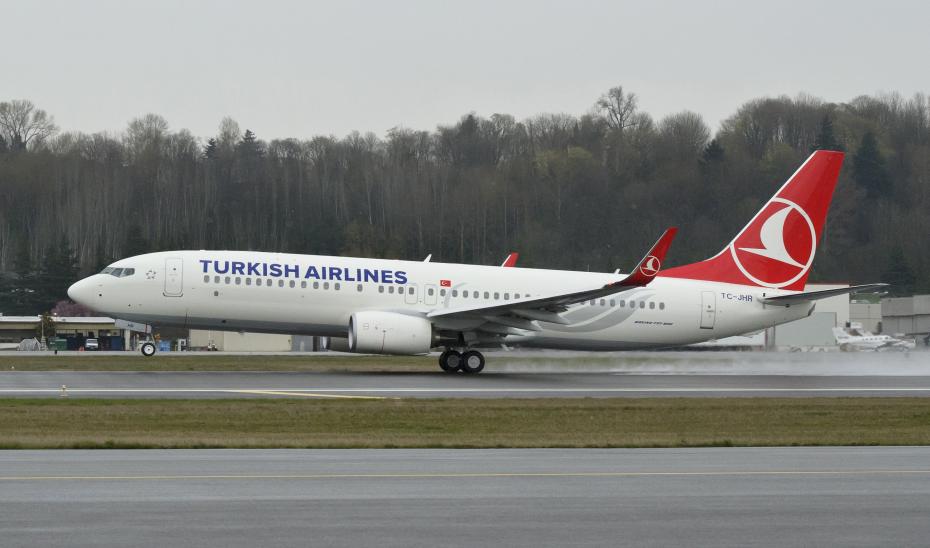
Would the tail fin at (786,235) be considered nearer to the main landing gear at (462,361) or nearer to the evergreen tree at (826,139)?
the main landing gear at (462,361)

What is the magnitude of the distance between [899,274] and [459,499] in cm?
7519

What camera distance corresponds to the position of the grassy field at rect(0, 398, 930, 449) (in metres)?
19.5

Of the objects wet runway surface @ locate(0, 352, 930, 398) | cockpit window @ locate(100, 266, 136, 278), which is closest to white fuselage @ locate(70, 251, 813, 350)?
cockpit window @ locate(100, 266, 136, 278)

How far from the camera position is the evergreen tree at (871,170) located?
322 ft

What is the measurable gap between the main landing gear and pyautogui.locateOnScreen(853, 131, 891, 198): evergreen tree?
68400 mm

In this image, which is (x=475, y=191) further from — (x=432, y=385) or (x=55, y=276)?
(x=432, y=385)

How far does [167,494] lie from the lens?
1253 cm

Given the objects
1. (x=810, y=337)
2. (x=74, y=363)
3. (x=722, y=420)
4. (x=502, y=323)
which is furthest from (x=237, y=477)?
(x=810, y=337)

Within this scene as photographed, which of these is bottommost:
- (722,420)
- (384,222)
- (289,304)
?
(722,420)

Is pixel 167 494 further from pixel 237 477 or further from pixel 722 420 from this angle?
pixel 722 420

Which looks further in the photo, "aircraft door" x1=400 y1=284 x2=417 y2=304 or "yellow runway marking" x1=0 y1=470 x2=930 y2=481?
"aircraft door" x1=400 y1=284 x2=417 y2=304

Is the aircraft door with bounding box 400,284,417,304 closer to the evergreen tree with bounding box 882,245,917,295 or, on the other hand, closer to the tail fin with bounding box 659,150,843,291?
the tail fin with bounding box 659,150,843,291

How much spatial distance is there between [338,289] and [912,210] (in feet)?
231

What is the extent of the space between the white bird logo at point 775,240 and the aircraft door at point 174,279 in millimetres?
17369
